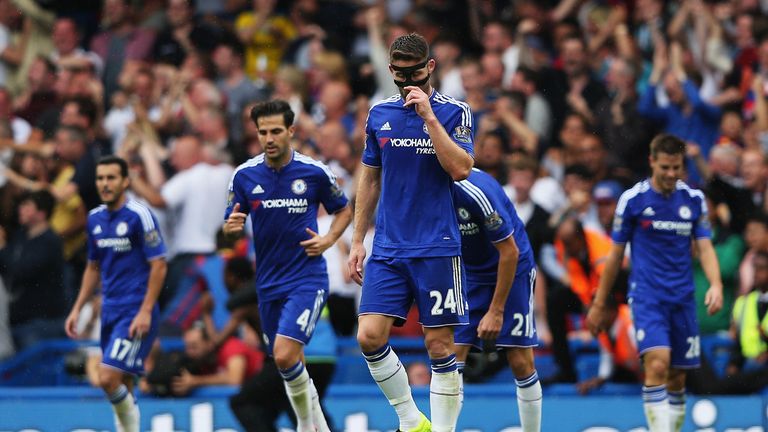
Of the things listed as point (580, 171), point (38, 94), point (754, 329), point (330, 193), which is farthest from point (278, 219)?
point (38, 94)

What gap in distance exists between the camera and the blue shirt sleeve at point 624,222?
11.8 metres

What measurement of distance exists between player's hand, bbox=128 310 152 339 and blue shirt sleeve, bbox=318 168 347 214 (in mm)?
2009

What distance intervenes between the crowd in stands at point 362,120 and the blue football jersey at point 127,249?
1.04 meters

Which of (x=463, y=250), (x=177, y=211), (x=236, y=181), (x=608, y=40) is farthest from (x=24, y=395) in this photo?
(x=608, y=40)

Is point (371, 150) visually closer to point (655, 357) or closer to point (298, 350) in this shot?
point (298, 350)

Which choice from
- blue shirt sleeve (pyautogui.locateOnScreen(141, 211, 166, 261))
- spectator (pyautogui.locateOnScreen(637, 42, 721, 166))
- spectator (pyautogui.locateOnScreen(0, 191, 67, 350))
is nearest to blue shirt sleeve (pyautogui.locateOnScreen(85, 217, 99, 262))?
blue shirt sleeve (pyautogui.locateOnScreen(141, 211, 166, 261))

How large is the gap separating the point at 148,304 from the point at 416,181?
382 cm

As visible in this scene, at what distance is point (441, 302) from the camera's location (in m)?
9.34

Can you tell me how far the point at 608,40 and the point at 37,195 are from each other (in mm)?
6976

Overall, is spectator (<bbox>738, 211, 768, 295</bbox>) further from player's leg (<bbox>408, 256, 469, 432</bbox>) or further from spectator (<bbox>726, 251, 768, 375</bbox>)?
player's leg (<bbox>408, 256, 469, 432</bbox>)

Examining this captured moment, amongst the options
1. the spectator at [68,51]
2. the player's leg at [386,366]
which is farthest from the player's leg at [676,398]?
the spectator at [68,51]

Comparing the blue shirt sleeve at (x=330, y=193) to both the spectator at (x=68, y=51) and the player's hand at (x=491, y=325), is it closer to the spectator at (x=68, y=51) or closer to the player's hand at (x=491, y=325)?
the player's hand at (x=491, y=325)

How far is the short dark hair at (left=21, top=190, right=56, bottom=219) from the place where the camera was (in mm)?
15867

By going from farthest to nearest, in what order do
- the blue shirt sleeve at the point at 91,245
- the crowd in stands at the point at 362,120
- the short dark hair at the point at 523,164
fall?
the short dark hair at the point at 523,164
the crowd in stands at the point at 362,120
the blue shirt sleeve at the point at 91,245
